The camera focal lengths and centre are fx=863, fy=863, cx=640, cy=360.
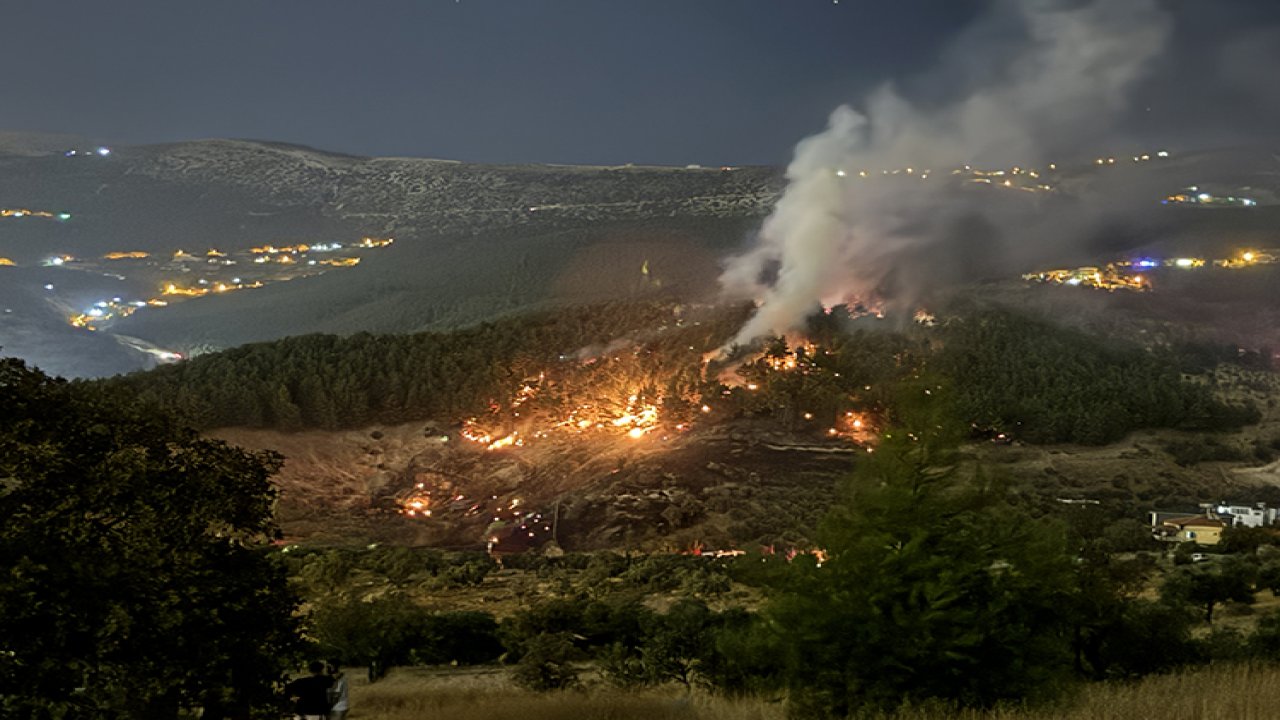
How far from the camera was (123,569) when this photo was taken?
6.23 metres

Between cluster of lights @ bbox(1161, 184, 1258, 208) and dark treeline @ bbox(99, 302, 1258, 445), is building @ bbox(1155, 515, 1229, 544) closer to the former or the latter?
dark treeline @ bbox(99, 302, 1258, 445)

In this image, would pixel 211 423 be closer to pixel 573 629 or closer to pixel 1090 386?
pixel 573 629

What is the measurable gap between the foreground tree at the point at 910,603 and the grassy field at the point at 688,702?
0.61m

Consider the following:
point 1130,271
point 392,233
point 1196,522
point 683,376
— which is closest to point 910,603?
point 1196,522

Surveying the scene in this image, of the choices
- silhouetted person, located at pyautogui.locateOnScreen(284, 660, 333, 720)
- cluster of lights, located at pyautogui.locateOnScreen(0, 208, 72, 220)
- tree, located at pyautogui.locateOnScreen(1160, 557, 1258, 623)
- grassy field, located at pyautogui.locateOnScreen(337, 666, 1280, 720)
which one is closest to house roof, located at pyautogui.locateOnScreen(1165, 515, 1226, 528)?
tree, located at pyautogui.locateOnScreen(1160, 557, 1258, 623)

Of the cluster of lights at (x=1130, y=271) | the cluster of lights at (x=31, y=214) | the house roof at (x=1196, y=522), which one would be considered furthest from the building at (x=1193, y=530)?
the cluster of lights at (x=31, y=214)

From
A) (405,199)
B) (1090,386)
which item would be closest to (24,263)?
(405,199)

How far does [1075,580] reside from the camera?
1348 cm

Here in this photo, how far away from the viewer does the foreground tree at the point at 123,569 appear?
582 cm

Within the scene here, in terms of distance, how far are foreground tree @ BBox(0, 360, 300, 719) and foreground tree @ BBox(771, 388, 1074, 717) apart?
18.8 ft

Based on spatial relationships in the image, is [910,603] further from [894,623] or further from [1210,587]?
[1210,587]

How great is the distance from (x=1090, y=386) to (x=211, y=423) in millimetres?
43641

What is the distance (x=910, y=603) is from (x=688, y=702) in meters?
4.50

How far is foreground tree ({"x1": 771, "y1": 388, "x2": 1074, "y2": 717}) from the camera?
955 centimetres
